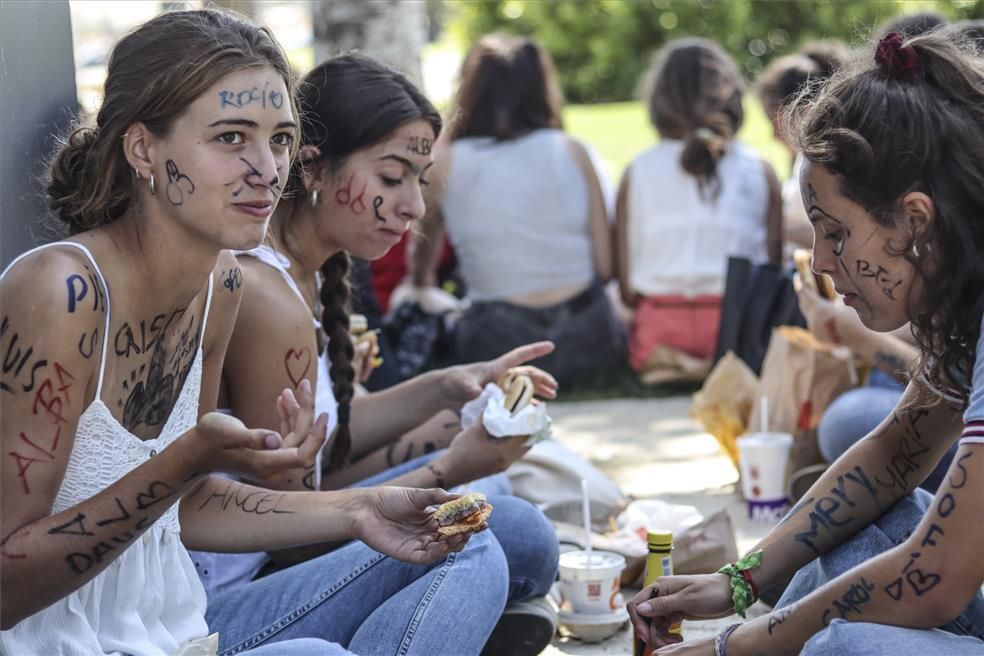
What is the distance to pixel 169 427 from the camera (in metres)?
2.36

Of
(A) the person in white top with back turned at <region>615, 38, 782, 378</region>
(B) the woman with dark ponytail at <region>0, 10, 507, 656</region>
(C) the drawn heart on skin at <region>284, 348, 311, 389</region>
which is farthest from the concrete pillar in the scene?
(A) the person in white top with back turned at <region>615, 38, 782, 378</region>

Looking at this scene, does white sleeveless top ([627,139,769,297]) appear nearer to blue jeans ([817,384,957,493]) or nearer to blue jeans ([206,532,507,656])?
blue jeans ([817,384,957,493])

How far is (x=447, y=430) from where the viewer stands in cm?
348

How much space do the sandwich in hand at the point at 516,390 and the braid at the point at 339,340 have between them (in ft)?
1.40

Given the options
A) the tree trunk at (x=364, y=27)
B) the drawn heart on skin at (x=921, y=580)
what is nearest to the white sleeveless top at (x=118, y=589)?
the drawn heart on skin at (x=921, y=580)

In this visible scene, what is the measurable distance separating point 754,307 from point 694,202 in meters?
0.90

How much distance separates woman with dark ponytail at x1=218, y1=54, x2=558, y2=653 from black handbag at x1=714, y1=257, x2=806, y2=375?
2341 mm

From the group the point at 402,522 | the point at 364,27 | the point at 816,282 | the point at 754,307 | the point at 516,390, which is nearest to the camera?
the point at 402,522

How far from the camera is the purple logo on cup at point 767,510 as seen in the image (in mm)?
4223

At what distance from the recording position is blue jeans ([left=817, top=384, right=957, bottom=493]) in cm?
390

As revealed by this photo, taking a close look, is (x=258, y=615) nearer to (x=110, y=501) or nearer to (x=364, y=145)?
(x=110, y=501)

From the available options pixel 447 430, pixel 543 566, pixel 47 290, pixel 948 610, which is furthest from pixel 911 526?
pixel 47 290

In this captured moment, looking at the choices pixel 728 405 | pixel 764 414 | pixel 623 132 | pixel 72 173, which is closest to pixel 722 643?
pixel 72 173

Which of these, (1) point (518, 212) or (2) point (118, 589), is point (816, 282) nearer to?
(1) point (518, 212)
